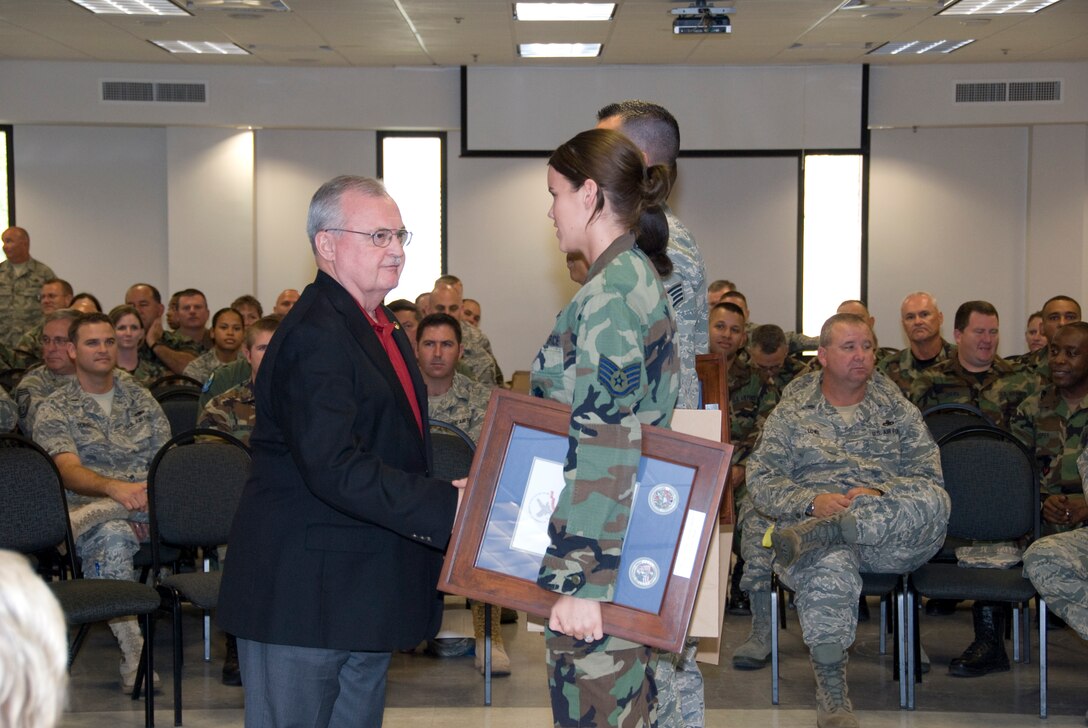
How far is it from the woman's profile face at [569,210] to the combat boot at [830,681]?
2.43m

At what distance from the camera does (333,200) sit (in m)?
2.23

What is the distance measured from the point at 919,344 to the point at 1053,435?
144 centimetres

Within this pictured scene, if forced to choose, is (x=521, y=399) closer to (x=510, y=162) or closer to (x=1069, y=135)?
(x=510, y=162)

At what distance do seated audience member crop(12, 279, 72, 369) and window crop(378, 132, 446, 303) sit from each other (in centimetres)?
376

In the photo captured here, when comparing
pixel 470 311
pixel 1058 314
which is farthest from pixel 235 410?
pixel 1058 314

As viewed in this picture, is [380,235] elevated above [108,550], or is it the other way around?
[380,235]

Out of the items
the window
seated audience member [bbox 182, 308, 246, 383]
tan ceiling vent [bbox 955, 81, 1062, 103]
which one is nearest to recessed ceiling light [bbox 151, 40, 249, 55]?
the window

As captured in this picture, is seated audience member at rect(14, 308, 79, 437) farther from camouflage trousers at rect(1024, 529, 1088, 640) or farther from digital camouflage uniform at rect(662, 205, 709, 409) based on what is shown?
camouflage trousers at rect(1024, 529, 1088, 640)

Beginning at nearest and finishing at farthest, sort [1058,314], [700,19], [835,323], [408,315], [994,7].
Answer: [835,323], [408,315], [1058,314], [700,19], [994,7]

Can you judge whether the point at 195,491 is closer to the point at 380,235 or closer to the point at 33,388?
the point at 33,388

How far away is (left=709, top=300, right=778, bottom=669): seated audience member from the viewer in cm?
485

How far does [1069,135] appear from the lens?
37.4ft

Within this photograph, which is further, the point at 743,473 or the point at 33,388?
the point at 33,388

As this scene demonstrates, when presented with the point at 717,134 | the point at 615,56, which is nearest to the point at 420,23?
the point at 615,56
